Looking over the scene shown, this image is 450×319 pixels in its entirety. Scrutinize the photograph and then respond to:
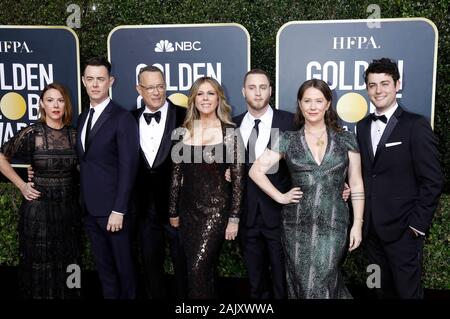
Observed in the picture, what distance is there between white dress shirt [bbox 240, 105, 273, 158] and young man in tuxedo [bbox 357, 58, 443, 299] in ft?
1.91

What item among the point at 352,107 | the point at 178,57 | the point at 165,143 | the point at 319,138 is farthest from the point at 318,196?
the point at 178,57

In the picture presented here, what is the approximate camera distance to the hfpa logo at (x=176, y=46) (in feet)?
12.9

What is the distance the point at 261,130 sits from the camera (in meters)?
3.29

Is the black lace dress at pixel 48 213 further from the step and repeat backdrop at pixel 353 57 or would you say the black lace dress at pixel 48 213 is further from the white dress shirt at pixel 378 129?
the white dress shirt at pixel 378 129

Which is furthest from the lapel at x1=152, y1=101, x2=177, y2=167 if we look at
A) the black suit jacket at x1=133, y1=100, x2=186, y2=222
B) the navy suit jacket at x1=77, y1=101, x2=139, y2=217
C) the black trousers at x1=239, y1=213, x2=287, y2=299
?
the black trousers at x1=239, y1=213, x2=287, y2=299

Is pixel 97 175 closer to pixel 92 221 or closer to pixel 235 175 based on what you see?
pixel 92 221

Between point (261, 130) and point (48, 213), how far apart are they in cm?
151

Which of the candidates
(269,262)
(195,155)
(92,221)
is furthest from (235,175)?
(92,221)

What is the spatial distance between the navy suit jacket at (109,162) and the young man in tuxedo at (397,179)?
57.5 inches

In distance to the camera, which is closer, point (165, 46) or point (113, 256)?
point (113, 256)

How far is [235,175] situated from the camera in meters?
3.05

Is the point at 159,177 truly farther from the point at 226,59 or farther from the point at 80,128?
the point at 226,59

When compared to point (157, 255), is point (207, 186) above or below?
above

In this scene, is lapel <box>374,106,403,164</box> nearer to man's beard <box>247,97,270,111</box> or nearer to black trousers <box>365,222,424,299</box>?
black trousers <box>365,222,424,299</box>
